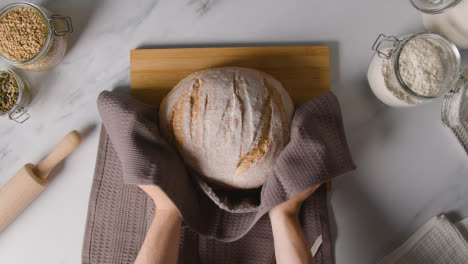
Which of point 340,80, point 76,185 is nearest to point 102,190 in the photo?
point 76,185

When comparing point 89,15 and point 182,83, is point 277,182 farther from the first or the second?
point 89,15

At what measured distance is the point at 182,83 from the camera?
1.99 feet

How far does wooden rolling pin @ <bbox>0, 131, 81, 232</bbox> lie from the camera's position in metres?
0.68

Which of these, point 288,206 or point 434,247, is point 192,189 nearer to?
point 288,206

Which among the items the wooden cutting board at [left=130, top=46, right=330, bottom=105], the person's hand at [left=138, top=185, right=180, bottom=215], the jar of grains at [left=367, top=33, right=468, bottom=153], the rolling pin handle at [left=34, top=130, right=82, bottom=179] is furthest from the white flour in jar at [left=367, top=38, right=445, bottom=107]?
the rolling pin handle at [left=34, top=130, right=82, bottom=179]

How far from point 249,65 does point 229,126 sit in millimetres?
215

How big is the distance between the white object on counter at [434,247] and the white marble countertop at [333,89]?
2 centimetres

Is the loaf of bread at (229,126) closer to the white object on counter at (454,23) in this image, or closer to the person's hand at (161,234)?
the person's hand at (161,234)

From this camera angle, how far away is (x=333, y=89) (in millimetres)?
711

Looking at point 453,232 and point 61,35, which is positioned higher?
point 61,35

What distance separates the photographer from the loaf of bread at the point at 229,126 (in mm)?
533

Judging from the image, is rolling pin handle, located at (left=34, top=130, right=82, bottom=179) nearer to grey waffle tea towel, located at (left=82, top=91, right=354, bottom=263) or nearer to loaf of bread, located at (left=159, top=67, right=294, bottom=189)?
grey waffle tea towel, located at (left=82, top=91, right=354, bottom=263)

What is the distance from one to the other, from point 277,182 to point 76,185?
465mm

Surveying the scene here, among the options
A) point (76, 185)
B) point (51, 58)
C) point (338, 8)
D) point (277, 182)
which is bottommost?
point (76, 185)
